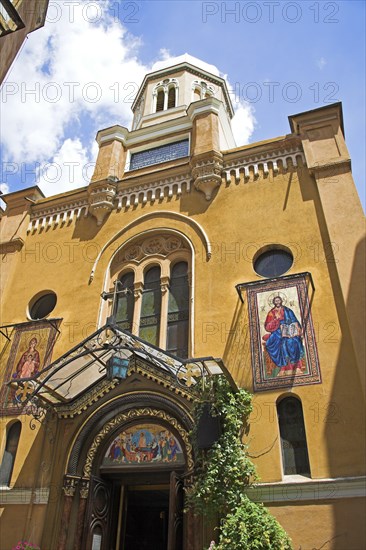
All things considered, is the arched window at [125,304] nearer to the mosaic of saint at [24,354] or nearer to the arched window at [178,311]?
the arched window at [178,311]

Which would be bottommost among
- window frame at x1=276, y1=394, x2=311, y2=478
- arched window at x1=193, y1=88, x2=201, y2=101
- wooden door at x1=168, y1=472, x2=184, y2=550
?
wooden door at x1=168, y1=472, x2=184, y2=550

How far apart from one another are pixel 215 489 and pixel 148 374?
3013 millimetres

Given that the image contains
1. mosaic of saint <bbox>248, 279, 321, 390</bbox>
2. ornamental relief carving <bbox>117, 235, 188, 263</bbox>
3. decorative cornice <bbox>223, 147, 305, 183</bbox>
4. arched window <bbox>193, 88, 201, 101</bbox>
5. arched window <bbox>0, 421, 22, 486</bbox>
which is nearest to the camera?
mosaic of saint <bbox>248, 279, 321, 390</bbox>

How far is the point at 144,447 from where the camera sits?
10398mm

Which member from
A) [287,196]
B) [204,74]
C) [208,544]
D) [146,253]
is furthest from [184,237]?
[204,74]

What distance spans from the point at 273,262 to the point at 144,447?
5.54 meters

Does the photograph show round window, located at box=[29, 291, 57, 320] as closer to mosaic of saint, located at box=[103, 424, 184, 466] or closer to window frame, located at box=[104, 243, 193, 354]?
window frame, located at box=[104, 243, 193, 354]

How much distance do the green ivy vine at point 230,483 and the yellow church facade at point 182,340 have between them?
1.13ft

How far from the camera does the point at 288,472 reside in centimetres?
922

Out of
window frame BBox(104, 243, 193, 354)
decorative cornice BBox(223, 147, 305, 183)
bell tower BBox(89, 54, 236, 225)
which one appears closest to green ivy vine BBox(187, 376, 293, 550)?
window frame BBox(104, 243, 193, 354)

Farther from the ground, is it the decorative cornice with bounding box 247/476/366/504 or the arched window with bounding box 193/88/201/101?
the arched window with bounding box 193/88/201/101

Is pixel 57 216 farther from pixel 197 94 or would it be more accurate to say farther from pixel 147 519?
pixel 147 519

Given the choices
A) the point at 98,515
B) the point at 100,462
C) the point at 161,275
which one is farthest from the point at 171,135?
the point at 98,515

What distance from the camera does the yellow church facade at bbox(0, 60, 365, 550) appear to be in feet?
30.4
